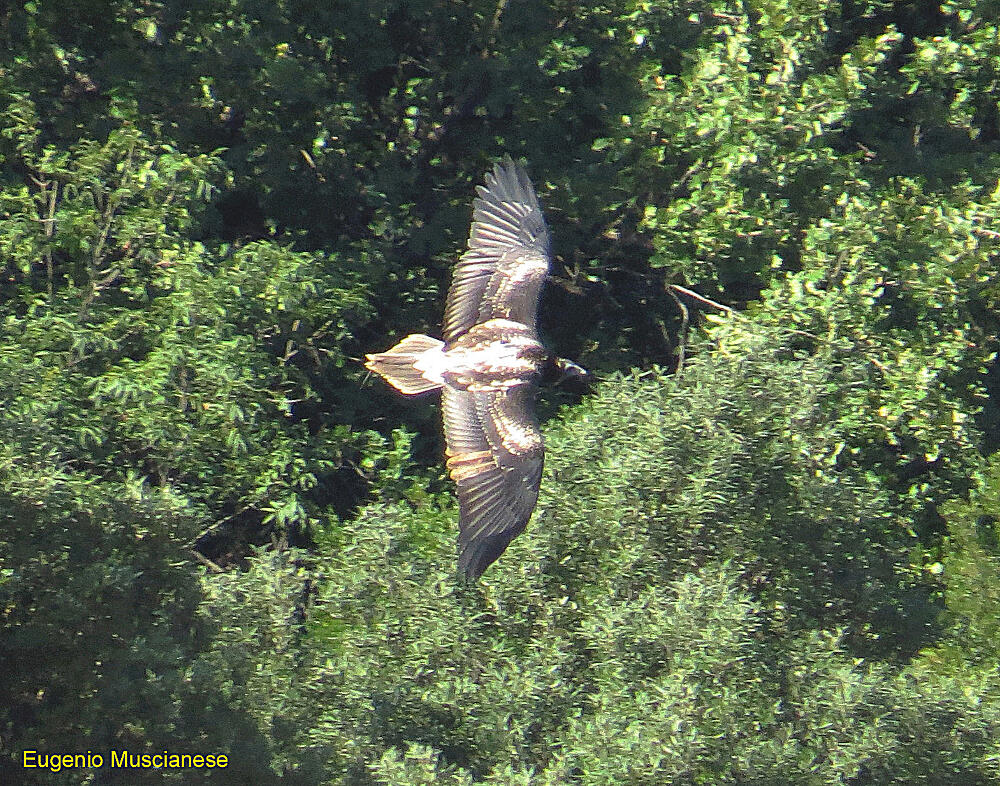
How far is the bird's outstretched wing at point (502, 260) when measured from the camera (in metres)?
12.9

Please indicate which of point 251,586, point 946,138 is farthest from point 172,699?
point 946,138

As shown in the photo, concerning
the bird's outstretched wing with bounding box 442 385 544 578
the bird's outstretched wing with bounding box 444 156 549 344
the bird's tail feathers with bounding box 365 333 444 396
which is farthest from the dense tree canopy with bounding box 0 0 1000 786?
the bird's outstretched wing with bounding box 442 385 544 578

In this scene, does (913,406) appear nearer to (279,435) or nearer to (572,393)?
(572,393)

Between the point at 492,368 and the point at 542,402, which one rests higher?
the point at 492,368

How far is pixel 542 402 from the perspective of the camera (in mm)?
15930

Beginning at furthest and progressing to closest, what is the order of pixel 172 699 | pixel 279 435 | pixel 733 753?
1. pixel 279 435
2. pixel 733 753
3. pixel 172 699

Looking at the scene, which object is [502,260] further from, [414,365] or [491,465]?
[491,465]

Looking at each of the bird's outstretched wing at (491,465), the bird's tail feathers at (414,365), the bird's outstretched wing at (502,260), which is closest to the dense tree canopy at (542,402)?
the bird's outstretched wing at (502,260)

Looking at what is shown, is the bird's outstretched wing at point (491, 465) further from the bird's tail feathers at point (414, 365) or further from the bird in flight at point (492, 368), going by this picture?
the bird's tail feathers at point (414, 365)

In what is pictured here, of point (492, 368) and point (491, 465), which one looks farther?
point (492, 368)

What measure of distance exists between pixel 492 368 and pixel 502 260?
42.7 inches

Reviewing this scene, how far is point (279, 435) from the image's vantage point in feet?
48.2

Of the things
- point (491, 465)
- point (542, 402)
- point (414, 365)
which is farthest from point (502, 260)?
point (542, 402)

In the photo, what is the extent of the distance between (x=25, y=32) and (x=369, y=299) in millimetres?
3147
